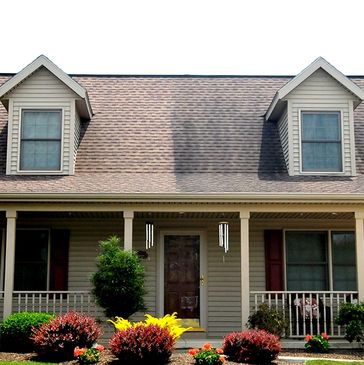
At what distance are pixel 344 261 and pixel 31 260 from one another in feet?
22.9

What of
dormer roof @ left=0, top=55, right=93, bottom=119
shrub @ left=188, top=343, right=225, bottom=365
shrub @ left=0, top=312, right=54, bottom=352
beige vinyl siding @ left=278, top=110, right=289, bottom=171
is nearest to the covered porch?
beige vinyl siding @ left=278, top=110, right=289, bottom=171

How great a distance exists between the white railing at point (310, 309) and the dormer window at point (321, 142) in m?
2.89

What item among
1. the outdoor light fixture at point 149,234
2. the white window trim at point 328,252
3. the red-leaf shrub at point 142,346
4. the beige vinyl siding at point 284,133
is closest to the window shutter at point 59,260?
the outdoor light fixture at point 149,234

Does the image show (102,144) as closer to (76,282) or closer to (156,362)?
(76,282)

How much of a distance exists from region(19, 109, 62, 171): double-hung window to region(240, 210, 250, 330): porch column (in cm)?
447

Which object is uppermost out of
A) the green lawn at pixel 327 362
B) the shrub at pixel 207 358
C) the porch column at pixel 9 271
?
the porch column at pixel 9 271

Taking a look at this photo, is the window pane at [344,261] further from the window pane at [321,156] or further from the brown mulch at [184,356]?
the brown mulch at [184,356]

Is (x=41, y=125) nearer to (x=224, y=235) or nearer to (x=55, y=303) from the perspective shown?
(x=55, y=303)

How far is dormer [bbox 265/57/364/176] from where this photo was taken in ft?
48.5

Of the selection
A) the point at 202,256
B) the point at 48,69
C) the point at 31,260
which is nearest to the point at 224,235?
the point at 202,256

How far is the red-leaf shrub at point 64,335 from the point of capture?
34.4 feet

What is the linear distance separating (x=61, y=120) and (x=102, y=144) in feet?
Result: 3.88

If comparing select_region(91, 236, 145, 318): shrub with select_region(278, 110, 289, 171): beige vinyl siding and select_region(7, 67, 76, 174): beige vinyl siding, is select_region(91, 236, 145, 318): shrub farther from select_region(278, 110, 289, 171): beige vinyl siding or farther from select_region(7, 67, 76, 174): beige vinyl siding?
select_region(278, 110, 289, 171): beige vinyl siding

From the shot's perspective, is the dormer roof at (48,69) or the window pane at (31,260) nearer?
the window pane at (31,260)
